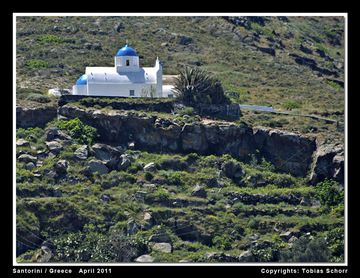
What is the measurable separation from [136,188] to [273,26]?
41639 mm

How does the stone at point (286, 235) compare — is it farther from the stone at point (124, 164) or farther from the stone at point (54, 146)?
the stone at point (54, 146)

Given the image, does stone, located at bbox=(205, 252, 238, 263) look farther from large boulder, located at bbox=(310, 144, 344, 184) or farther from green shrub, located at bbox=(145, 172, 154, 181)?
large boulder, located at bbox=(310, 144, 344, 184)

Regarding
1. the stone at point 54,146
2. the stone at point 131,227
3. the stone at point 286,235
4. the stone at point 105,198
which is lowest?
the stone at point 286,235

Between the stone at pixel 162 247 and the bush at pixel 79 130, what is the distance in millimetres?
10799

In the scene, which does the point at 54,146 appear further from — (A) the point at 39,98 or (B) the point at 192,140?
(B) the point at 192,140

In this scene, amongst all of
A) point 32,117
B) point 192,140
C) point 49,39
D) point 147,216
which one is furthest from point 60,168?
point 49,39

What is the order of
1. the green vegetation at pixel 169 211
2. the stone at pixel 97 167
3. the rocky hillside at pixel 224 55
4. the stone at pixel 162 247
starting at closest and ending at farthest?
the green vegetation at pixel 169 211, the stone at pixel 162 247, the stone at pixel 97 167, the rocky hillside at pixel 224 55

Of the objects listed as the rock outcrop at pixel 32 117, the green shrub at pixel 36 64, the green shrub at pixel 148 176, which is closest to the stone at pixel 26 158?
the rock outcrop at pixel 32 117

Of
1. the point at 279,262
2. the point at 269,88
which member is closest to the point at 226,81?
the point at 269,88

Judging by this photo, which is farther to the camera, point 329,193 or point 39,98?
point 39,98

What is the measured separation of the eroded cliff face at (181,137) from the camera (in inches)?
Answer: 3757

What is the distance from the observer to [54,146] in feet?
305

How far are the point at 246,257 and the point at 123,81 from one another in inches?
760

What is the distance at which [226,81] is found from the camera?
110 meters
